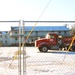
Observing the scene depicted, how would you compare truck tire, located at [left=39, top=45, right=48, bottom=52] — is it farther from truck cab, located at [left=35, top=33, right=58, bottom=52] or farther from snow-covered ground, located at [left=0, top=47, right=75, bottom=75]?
snow-covered ground, located at [left=0, top=47, right=75, bottom=75]

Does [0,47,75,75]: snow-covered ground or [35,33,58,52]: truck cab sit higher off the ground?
[35,33,58,52]: truck cab

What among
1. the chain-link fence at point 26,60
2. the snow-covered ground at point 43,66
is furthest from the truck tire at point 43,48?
the snow-covered ground at point 43,66

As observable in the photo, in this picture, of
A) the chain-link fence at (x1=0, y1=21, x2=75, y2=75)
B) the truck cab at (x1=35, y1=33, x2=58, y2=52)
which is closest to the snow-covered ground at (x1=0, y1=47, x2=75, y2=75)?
the chain-link fence at (x1=0, y1=21, x2=75, y2=75)

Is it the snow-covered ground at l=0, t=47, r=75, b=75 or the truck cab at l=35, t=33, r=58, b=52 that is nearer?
the snow-covered ground at l=0, t=47, r=75, b=75

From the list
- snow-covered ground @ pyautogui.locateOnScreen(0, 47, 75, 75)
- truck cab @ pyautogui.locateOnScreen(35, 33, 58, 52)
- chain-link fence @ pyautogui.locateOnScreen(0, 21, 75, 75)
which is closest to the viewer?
chain-link fence @ pyautogui.locateOnScreen(0, 21, 75, 75)

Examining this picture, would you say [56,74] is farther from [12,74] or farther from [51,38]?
[51,38]

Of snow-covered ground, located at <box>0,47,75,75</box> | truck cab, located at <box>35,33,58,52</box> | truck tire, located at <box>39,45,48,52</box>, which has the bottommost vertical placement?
snow-covered ground, located at <box>0,47,75,75</box>

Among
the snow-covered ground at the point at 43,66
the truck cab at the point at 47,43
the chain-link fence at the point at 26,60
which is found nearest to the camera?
the chain-link fence at the point at 26,60

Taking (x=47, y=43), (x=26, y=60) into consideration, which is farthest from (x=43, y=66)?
(x=47, y=43)

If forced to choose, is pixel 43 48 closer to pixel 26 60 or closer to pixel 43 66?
pixel 26 60

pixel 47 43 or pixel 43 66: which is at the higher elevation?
pixel 47 43

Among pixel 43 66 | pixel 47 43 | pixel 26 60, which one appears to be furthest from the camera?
pixel 47 43

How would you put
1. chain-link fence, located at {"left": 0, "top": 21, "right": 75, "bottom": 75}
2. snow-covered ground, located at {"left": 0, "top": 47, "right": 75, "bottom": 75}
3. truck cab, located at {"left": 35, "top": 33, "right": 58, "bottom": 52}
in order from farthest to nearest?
truck cab, located at {"left": 35, "top": 33, "right": 58, "bottom": 52} < snow-covered ground, located at {"left": 0, "top": 47, "right": 75, "bottom": 75} < chain-link fence, located at {"left": 0, "top": 21, "right": 75, "bottom": 75}

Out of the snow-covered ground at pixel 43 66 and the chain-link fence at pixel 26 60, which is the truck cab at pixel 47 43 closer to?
the chain-link fence at pixel 26 60
